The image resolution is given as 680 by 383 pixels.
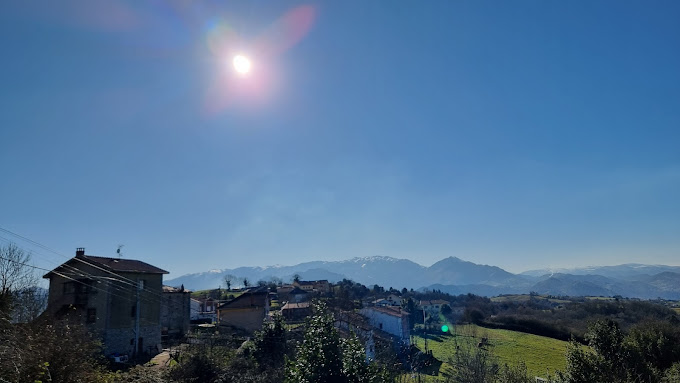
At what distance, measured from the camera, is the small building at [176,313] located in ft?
152

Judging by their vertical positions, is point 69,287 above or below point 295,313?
above

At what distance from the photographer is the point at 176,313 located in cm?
4869

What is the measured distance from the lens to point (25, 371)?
10.8 meters

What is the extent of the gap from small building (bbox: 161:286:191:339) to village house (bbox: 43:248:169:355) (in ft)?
28.5

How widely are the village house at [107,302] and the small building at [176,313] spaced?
8699 millimetres

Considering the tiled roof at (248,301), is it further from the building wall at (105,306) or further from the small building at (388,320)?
the small building at (388,320)

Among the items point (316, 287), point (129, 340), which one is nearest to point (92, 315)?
point (129, 340)

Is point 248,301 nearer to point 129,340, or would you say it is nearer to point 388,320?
point 129,340

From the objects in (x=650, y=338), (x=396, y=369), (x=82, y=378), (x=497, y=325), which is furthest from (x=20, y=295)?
(x=497, y=325)

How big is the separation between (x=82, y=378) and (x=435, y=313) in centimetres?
10664

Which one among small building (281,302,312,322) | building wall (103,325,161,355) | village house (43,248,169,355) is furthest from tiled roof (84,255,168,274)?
small building (281,302,312,322)

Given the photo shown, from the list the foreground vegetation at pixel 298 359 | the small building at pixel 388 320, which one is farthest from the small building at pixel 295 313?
the foreground vegetation at pixel 298 359

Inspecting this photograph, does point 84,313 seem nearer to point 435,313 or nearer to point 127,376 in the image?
point 127,376

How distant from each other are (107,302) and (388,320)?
4225 centimetres
